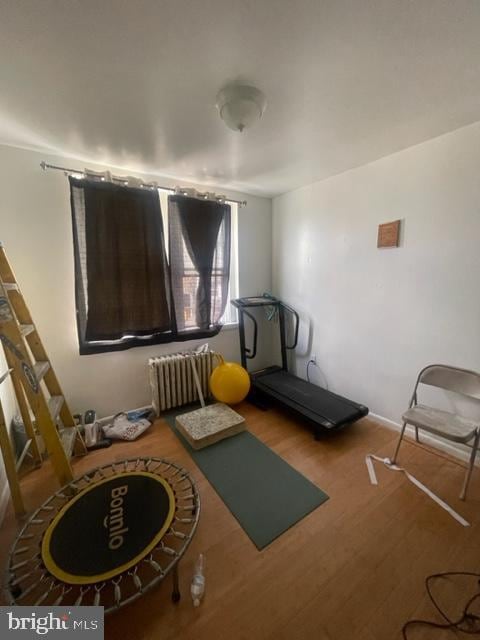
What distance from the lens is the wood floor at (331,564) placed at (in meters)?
1.00

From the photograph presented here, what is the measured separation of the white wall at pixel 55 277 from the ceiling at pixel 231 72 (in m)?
0.26

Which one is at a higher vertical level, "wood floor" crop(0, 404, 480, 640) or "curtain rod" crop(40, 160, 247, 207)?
"curtain rod" crop(40, 160, 247, 207)

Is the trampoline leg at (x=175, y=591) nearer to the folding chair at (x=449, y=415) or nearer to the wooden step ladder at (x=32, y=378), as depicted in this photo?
the wooden step ladder at (x=32, y=378)

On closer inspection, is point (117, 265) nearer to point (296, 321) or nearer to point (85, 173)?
point (85, 173)

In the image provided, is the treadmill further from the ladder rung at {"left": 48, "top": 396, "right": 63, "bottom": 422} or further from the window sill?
the ladder rung at {"left": 48, "top": 396, "right": 63, "bottom": 422}

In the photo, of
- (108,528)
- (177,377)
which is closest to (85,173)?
(177,377)

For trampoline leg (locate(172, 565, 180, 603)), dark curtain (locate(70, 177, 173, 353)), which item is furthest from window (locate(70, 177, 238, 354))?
trampoline leg (locate(172, 565, 180, 603))

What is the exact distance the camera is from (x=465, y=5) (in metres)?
0.92

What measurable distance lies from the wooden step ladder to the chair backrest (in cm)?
254

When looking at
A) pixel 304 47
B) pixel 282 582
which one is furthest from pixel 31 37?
pixel 282 582

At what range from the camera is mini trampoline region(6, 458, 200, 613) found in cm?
97

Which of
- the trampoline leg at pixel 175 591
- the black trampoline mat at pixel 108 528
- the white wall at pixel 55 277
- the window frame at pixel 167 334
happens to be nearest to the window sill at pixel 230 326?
the window frame at pixel 167 334

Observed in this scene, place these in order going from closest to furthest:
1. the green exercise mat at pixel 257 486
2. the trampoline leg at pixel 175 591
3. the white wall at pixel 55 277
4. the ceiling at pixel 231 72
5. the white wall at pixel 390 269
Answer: the ceiling at pixel 231 72 → the trampoline leg at pixel 175 591 → the green exercise mat at pixel 257 486 → the white wall at pixel 390 269 → the white wall at pixel 55 277

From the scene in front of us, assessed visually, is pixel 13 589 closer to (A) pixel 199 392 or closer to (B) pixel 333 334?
(A) pixel 199 392
